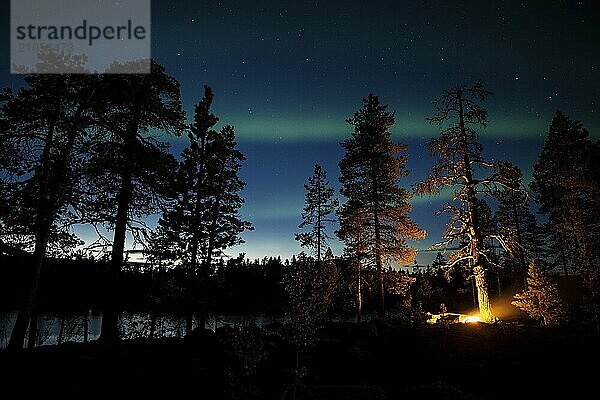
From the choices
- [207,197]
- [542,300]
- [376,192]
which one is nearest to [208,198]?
[207,197]

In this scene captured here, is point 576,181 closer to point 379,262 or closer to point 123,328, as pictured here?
point 379,262

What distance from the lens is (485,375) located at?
1395 centimetres

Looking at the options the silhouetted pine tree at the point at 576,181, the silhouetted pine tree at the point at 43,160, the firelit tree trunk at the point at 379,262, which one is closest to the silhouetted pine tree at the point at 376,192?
the firelit tree trunk at the point at 379,262

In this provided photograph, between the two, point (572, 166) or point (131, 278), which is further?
point (572, 166)

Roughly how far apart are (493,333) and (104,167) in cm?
1975

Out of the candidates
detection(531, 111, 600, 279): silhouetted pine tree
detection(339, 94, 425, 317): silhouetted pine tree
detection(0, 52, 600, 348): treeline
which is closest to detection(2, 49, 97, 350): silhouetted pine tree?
detection(0, 52, 600, 348): treeline

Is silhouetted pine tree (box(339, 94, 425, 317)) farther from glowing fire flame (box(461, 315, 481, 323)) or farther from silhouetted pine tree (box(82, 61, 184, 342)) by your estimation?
silhouetted pine tree (box(82, 61, 184, 342))

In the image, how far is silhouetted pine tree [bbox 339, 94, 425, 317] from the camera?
2594 centimetres

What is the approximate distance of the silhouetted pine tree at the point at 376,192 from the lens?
25.9 metres

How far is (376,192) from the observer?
26766 mm

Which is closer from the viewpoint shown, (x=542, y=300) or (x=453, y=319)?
(x=542, y=300)

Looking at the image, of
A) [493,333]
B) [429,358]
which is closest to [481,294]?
[493,333]

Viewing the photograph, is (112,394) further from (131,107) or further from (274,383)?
(131,107)

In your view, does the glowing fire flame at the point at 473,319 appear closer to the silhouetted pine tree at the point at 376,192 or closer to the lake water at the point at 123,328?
the silhouetted pine tree at the point at 376,192
